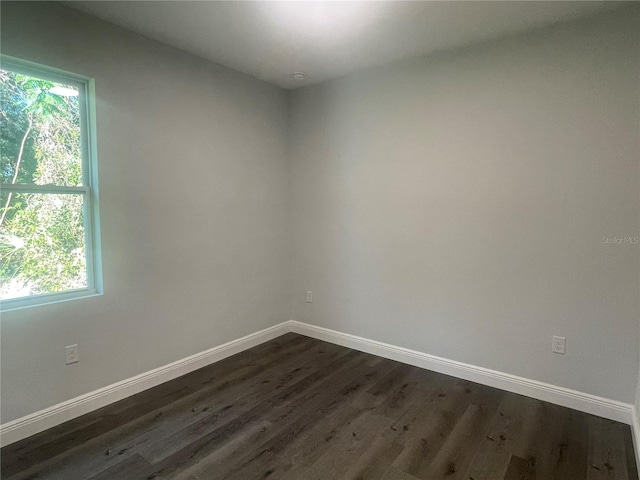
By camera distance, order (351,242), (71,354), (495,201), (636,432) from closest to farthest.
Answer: (636,432)
(71,354)
(495,201)
(351,242)

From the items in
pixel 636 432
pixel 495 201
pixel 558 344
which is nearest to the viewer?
pixel 636 432

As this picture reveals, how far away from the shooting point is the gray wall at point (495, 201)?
7.58ft

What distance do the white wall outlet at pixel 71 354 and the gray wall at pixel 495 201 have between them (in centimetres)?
216

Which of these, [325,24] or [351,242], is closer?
[325,24]

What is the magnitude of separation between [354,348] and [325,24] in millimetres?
2761

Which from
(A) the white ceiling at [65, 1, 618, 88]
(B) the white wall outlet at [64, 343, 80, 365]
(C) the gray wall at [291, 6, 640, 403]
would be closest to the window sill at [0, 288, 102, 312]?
(B) the white wall outlet at [64, 343, 80, 365]

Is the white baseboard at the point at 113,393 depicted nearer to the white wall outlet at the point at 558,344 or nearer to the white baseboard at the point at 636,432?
the white wall outlet at the point at 558,344

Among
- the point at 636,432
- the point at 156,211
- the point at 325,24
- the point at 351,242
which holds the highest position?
the point at 325,24

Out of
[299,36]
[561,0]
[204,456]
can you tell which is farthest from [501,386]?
[299,36]

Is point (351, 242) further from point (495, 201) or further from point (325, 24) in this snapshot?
point (325, 24)

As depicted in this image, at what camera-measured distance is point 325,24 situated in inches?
95.0

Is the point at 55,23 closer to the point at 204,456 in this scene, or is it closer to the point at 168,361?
the point at 168,361

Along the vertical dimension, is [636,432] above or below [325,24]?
below

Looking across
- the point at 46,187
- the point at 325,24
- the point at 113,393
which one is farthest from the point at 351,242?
the point at 46,187
